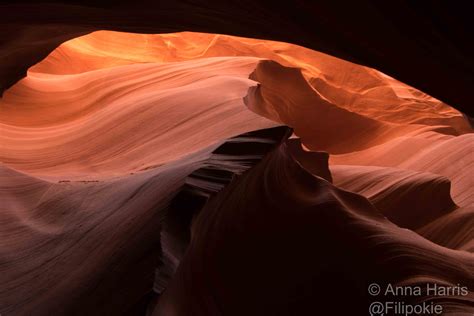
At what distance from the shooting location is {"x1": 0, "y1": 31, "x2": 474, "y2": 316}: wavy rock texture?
53.0 inches

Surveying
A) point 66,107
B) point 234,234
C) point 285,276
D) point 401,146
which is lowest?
point 401,146

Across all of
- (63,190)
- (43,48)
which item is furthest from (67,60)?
(63,190)

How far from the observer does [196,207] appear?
52.3 inches

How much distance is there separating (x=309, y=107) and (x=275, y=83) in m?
0.31

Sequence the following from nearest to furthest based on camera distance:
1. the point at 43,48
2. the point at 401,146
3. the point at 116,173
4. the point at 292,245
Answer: the point at 292,245
the point at 116,173
the point at 43,48
the point at 401,146

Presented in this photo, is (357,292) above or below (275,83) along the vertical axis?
below

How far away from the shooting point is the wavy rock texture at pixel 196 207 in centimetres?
135

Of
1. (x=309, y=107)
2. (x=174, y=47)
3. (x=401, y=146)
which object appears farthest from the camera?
(x=174, y=47)

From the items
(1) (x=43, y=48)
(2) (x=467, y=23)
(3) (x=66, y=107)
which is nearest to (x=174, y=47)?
(3) (x=66, y=107)

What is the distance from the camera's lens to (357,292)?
1614mm

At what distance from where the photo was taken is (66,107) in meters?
2.91

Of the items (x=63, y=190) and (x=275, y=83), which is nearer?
(x=63, y=190)

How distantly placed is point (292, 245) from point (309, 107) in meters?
2.22

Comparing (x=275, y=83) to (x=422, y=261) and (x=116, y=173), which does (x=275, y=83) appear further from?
(x=422, y=261)
